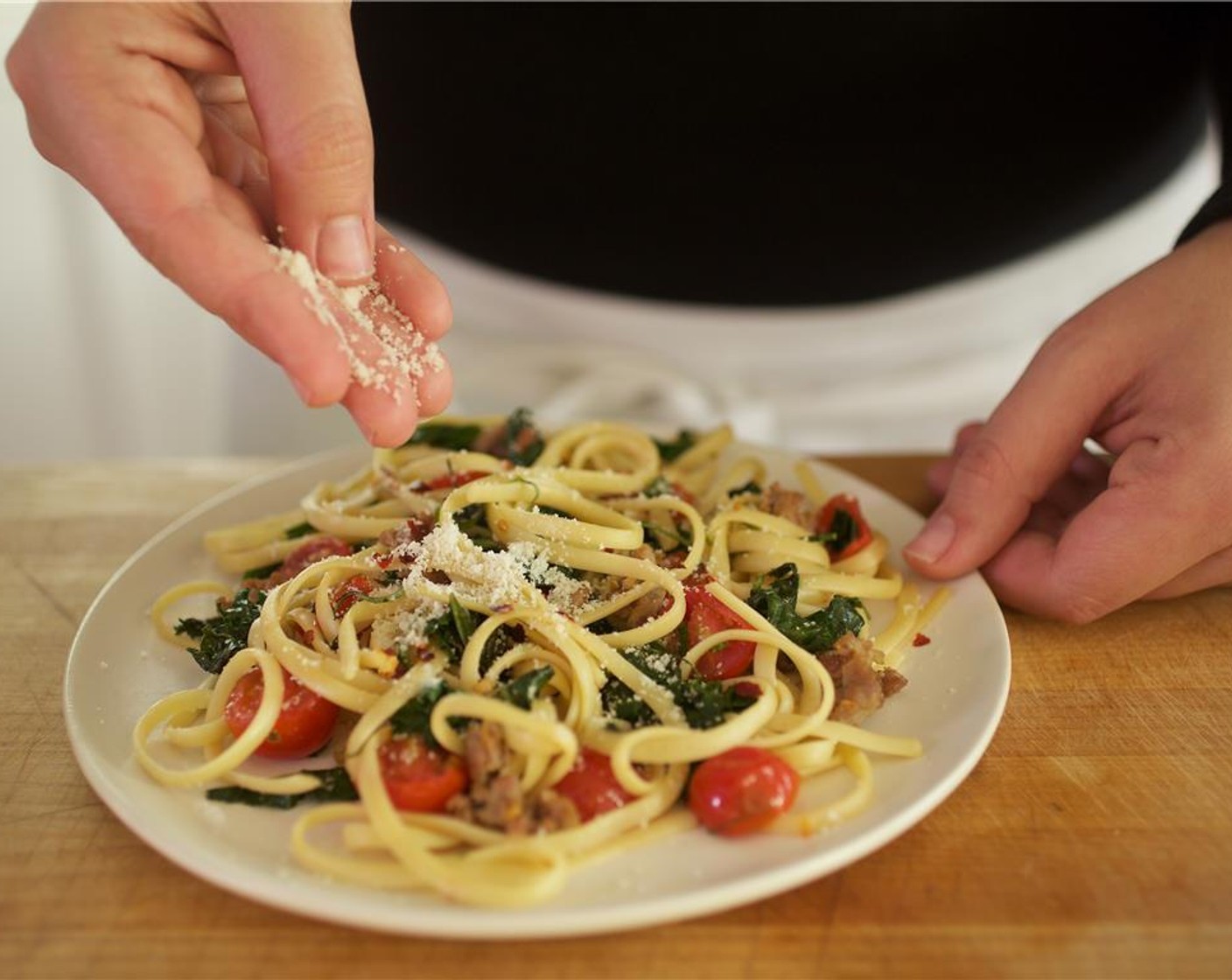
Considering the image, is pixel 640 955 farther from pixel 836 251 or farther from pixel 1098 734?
pixel 836 251

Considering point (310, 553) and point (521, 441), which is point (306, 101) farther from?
point (521, 441)

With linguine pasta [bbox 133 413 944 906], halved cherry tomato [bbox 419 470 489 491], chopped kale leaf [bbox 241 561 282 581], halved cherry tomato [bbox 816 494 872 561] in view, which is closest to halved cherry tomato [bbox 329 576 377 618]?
linguine pasta [bbox 133 413 944 906]

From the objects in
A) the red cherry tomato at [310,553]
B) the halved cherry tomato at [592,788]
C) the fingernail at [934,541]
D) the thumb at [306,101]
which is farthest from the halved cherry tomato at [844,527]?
the thumb at [306,101]

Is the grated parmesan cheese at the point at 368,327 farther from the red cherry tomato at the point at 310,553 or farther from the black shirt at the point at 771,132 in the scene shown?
the black shirt at the point at 771,132

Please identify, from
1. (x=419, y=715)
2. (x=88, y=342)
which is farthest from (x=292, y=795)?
(x=88, y=342)

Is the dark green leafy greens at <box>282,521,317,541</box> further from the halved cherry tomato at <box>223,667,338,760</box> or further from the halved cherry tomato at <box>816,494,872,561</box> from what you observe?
the halved cherry tomato at <box>816,494,872,561</box>

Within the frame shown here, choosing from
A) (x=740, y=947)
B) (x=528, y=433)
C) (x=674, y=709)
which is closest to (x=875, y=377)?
(x=528, y=433)
